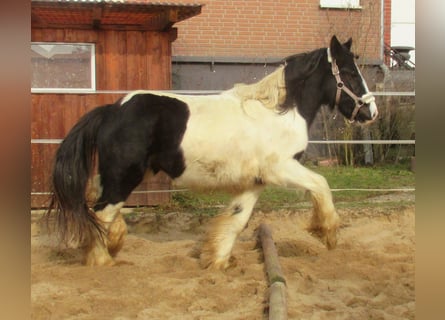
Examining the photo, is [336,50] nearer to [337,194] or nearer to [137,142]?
[137,142]

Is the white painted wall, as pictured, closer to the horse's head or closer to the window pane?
the window pane

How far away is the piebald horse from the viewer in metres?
4.85

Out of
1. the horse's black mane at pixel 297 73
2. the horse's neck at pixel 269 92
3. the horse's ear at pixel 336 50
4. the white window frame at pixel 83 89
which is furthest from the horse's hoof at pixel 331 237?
the white window frame at pixel 83 89

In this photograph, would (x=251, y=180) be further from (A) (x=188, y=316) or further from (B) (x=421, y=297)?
(B) (x=421, y=297)

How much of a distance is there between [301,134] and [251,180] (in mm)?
633

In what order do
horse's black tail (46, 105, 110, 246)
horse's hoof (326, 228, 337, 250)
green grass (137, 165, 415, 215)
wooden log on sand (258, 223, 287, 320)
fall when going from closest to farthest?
wooden log on sand (258, 223, 287, 320) < horse's black tail (46, 105, 110, 246) < horse's hoof (326, 228, 337, 250) < green grass (137, 165, 415, 215)

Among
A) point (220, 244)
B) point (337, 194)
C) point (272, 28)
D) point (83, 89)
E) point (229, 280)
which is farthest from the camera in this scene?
point (272, 28)

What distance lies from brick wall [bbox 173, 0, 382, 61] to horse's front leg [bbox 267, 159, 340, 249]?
6.80 m

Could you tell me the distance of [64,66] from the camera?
8383mm

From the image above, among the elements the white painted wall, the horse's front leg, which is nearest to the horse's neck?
the horse's front leg

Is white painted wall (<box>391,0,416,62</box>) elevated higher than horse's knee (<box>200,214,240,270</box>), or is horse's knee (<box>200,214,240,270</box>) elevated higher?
white painted wall (<box>391,0,416,62</box>)

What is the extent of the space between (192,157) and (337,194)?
433 cm

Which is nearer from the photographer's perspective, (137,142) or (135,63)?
(137,142)

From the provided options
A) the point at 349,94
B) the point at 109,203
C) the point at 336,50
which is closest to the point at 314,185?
the point at 349,94
